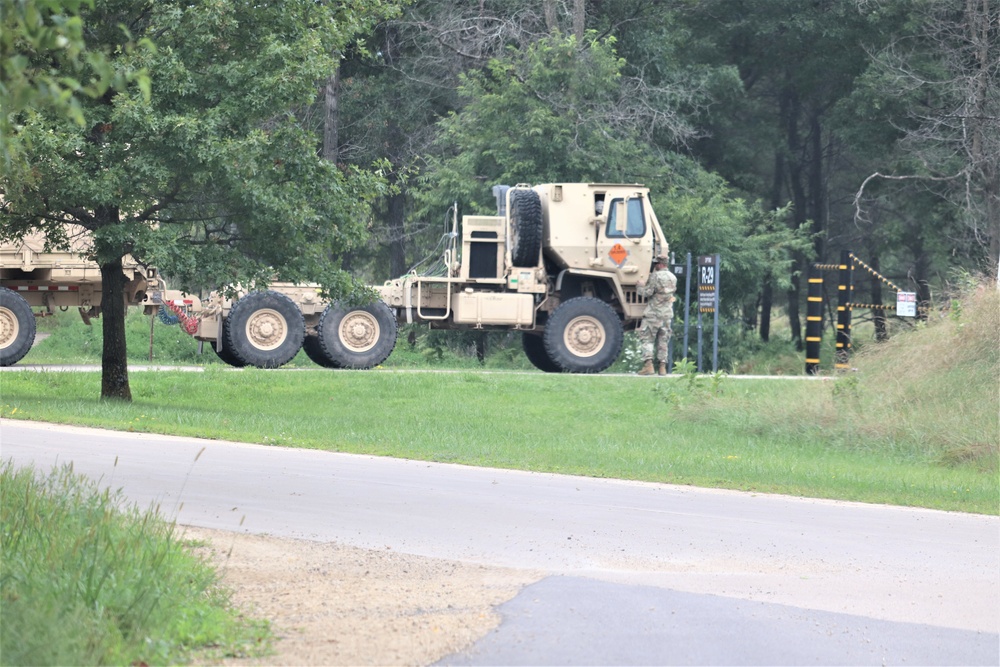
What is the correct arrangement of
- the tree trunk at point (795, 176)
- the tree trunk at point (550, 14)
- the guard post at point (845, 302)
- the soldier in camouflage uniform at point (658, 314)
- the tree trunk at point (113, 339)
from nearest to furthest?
the tree trunk at point (113, 339) < the soldier in camouflage uniform at point (658, 314) < the guard post at point (845, 302) < the tree trunk at point (550, 14) < the tree trunk at point (795, 176)

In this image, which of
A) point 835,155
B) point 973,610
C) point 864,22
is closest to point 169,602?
point 973,610

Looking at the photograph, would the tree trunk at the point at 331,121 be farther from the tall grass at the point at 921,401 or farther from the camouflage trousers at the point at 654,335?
the tall grass at the point at 921,401

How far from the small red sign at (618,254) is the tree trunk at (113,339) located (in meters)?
8.77

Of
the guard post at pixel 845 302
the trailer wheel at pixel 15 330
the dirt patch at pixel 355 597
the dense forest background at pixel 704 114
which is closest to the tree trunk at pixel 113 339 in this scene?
the trailer wheel at pixel 15 330

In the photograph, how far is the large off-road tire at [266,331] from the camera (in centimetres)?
2222

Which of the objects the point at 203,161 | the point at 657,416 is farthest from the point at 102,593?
the point at 657,416

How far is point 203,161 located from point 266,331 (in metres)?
6.50

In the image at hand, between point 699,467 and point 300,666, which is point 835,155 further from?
point 300,666

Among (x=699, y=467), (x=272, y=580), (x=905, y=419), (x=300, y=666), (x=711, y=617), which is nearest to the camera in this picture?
(x=300, y=666)

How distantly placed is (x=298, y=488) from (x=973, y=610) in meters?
5.65

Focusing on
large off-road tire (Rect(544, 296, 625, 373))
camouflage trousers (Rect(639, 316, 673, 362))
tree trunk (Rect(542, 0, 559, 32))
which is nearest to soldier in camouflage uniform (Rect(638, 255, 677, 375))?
camouflage trousers (Rect(639, 316, 673, 362))

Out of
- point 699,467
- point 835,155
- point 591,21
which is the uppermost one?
point 591,21

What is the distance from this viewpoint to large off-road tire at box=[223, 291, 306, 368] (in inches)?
875

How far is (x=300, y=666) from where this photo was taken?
5957 mm
